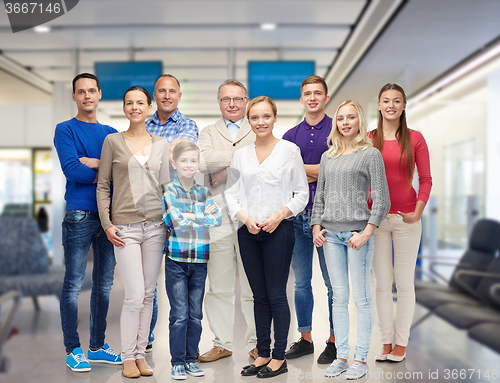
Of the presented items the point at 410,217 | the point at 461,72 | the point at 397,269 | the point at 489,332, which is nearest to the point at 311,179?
the point at 410,217

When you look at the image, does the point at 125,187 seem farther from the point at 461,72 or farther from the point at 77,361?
the point at 461,72

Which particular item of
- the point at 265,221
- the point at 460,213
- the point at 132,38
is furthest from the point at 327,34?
the point at 265,221

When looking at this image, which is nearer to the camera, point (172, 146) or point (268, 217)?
point (268, 217)

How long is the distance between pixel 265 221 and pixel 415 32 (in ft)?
11.9

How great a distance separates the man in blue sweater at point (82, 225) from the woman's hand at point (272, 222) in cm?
94

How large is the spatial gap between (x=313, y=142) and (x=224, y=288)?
99 cm

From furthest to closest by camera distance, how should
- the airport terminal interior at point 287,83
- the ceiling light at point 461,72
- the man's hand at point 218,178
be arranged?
the ceiling light at point 461,72
the airport terminal interior at point 287,83
the man's hand at point 218,178

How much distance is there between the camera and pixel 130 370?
6.90 ft

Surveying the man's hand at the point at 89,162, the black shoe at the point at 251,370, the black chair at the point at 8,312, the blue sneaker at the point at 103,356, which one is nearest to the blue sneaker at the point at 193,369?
the black shoe at the point at 251,370

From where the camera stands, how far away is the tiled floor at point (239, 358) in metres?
2.14

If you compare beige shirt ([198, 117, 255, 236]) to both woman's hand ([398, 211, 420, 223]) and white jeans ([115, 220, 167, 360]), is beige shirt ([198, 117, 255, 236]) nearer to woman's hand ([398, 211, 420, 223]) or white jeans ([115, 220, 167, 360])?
white jeans ([115, 220, 167, 360])

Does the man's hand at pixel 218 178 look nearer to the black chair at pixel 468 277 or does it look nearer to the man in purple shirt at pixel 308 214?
the man in purple shirt at pixel 308 214

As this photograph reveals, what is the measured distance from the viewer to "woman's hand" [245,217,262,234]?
2.00 m

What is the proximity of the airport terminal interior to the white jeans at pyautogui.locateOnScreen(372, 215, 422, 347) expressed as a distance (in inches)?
9.4
